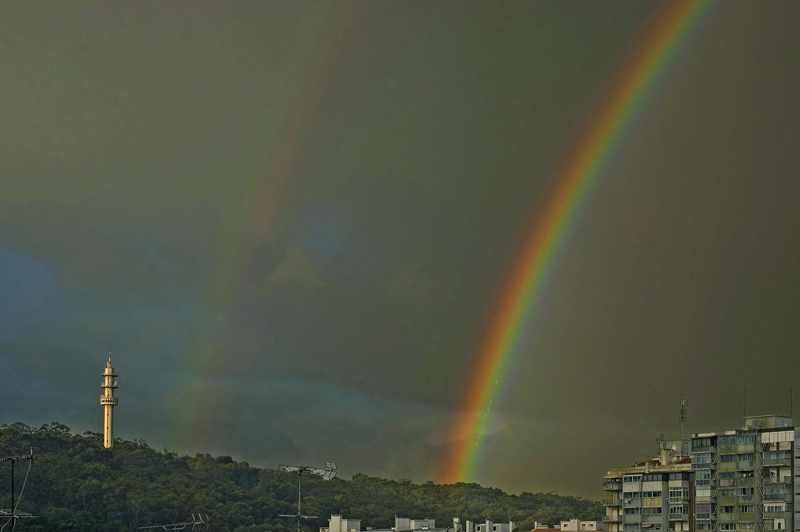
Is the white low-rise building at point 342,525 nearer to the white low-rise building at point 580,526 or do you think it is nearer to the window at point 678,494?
the white low-rise building at point 580,526

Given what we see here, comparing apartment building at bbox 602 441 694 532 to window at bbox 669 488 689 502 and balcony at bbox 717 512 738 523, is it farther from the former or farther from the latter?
balcony at bbox 717 512 738 523

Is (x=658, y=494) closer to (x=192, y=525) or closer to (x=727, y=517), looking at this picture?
(x=727, y=517)

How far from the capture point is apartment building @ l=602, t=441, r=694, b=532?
96.8 m

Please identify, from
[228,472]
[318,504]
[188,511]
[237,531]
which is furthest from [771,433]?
[228,472]

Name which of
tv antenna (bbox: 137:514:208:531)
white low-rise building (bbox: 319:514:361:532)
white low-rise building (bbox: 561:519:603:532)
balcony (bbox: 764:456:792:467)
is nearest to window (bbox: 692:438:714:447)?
balcony (bbox: 764:456:792:467)

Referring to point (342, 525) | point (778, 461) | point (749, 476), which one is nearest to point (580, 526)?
point (342, 525)

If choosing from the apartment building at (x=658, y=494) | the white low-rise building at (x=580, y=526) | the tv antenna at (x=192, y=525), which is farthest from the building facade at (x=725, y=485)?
the tv antenna at (x=192, y=525)

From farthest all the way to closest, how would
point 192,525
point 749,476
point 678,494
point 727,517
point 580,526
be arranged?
1. point 580,526
2. point 192,525
3. point 678,494
4. point 727,517
5. point 749,476

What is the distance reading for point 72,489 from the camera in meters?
132

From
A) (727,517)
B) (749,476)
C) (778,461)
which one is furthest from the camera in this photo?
(727,517)

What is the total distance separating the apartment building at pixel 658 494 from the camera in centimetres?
9675

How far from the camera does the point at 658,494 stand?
99.0 m

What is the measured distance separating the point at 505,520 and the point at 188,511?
55.0m

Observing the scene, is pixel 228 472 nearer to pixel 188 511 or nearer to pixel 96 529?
pixel 188 511
